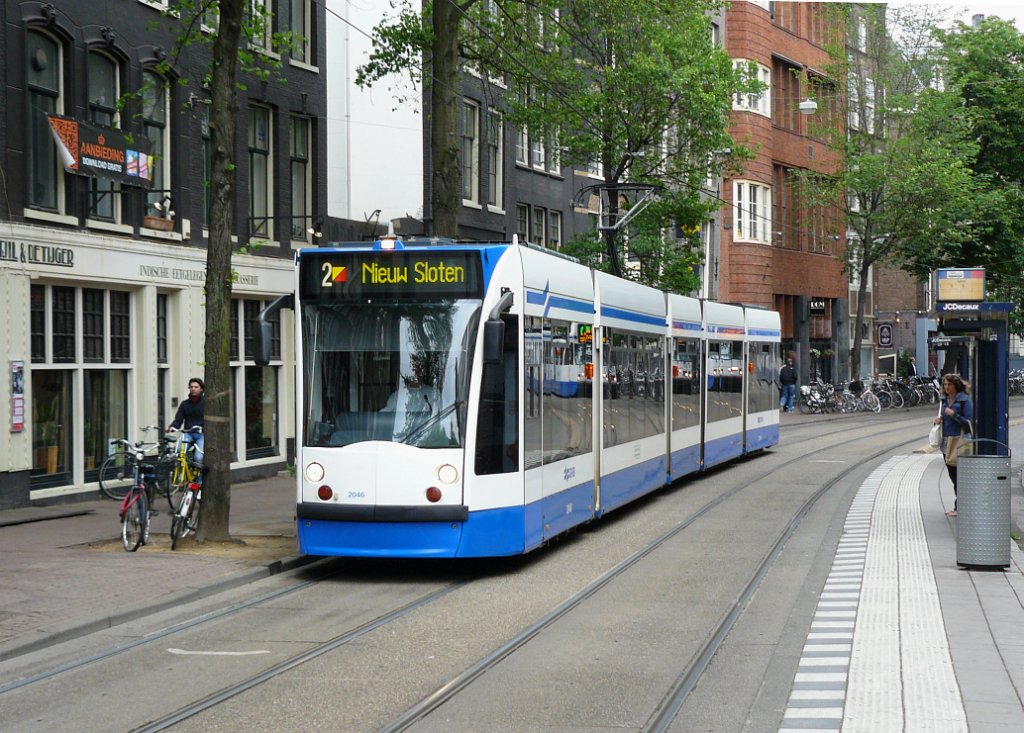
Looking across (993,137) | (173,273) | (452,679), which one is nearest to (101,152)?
(173,273)

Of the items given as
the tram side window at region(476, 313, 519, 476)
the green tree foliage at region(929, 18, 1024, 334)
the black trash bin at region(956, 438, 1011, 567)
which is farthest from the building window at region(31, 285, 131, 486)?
the green tree foliage at region(929, 18, 1024, 334)

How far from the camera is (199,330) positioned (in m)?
24.0

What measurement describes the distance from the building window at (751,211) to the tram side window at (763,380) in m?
23.1

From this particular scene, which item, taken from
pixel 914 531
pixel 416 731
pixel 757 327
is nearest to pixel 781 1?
pixel 757 327

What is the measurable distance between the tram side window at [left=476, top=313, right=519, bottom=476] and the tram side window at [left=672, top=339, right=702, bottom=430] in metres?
8.83

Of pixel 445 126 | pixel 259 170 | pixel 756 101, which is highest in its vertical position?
pixel 756 101

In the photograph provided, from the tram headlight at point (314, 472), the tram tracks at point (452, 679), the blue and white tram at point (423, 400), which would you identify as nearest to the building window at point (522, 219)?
the tram tracks at point (452, 679)

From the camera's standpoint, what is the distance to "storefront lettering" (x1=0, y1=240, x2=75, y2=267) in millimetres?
19062

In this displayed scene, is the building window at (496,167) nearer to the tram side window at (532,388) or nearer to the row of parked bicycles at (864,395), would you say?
the row of parked bicycles at (864,395)

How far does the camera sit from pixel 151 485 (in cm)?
1605

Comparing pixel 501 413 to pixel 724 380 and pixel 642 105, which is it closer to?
pixel 724 380

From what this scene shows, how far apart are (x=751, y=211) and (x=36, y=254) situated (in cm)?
3789

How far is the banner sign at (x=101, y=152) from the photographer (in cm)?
1995

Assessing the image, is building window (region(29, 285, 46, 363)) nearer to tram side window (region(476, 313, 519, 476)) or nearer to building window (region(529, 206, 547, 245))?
tram side window (region(476, 313, 519, 476))
